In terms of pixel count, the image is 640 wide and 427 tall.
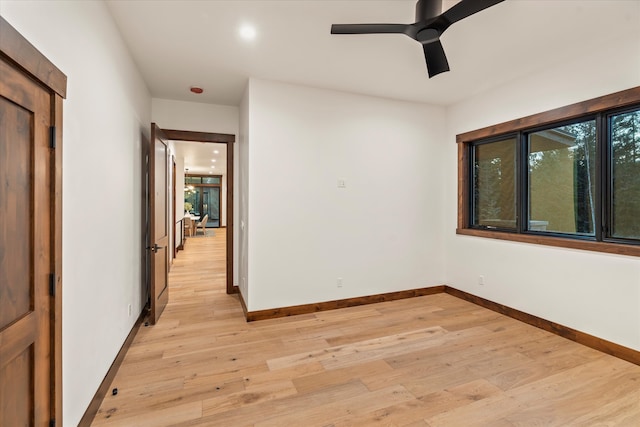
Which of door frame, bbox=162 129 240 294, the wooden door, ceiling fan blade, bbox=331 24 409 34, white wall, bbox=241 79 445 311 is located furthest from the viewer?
door frame, bbox=162 129 240 294

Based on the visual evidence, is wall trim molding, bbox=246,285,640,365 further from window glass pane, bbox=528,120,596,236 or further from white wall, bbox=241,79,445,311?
window glass pane, bbox=528,120,596,236

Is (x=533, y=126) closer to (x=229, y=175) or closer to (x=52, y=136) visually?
(x=229, y=175)

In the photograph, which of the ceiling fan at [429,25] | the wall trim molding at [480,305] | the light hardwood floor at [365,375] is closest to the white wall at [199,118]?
the wall trim molding at [480,305]

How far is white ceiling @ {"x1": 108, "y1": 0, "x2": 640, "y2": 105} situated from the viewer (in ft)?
7.18

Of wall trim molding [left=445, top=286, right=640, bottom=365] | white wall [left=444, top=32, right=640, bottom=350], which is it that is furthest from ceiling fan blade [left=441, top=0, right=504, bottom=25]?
wall trim molding [left=445, top=286, right=640, bottom=365]

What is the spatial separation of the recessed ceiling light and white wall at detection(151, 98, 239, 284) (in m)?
1.92

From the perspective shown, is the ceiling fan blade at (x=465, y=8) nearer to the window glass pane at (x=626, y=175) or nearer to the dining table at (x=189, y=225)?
the window glass pane at (x=626, y=175)

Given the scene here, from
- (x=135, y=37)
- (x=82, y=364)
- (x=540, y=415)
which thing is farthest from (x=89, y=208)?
(x=540, y=415)

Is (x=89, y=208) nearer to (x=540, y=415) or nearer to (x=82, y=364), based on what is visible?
(x=82, y=364)

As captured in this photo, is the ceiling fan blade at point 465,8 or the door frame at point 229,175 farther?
the door frame at point 229,175

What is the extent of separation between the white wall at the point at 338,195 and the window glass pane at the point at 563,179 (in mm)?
1221

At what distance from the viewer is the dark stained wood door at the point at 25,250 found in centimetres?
112

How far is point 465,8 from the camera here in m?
1.78

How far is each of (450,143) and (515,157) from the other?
0.96 m
